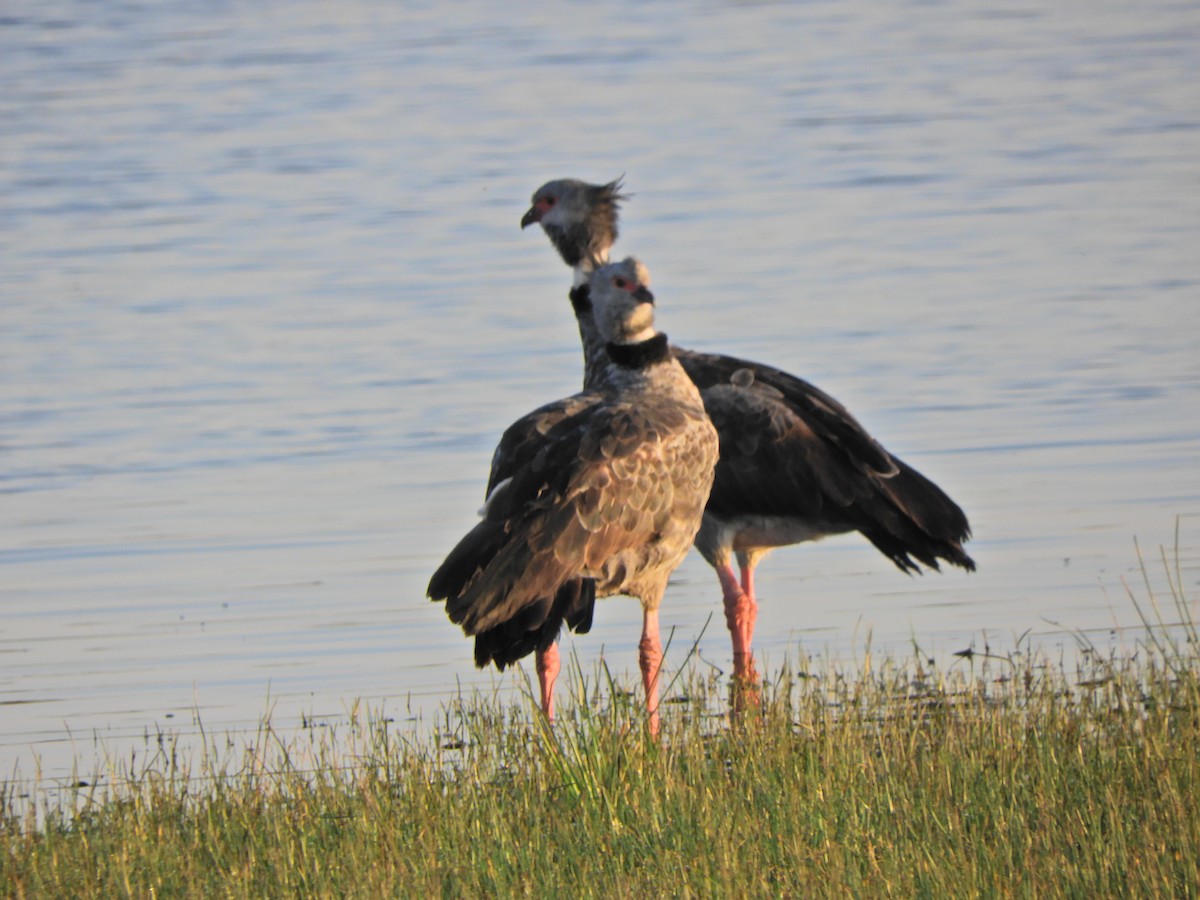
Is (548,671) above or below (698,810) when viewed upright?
above

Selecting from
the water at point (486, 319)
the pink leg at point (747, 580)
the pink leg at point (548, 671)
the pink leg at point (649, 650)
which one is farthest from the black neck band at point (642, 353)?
the pink leg at point (747, 580)

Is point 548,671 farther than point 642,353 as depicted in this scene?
No

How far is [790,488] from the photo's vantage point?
9.28m

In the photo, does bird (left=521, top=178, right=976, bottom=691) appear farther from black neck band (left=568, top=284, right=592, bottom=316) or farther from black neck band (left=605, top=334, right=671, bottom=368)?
black neck band (left=568, top=284, right=592, bottom=316)

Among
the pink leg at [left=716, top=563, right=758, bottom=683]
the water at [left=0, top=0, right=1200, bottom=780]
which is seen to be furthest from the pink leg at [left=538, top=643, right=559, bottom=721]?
the pink leg at [left=716, top=563, right=758, bottom=683]

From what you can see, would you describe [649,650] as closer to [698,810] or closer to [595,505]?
[595,505]

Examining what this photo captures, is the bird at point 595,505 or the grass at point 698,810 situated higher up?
the bird at point 595,505

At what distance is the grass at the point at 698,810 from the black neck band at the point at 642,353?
1.30 meters

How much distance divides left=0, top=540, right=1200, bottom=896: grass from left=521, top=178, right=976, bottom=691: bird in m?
1.33

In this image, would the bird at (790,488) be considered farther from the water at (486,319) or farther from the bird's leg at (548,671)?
the bird's leg at (548,671)

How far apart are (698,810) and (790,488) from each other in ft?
10.5

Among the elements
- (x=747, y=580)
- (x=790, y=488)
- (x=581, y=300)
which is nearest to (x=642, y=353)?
(x=790, y=488)

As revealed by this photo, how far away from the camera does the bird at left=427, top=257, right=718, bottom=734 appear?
7.32m

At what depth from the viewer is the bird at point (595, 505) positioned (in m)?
7.32
